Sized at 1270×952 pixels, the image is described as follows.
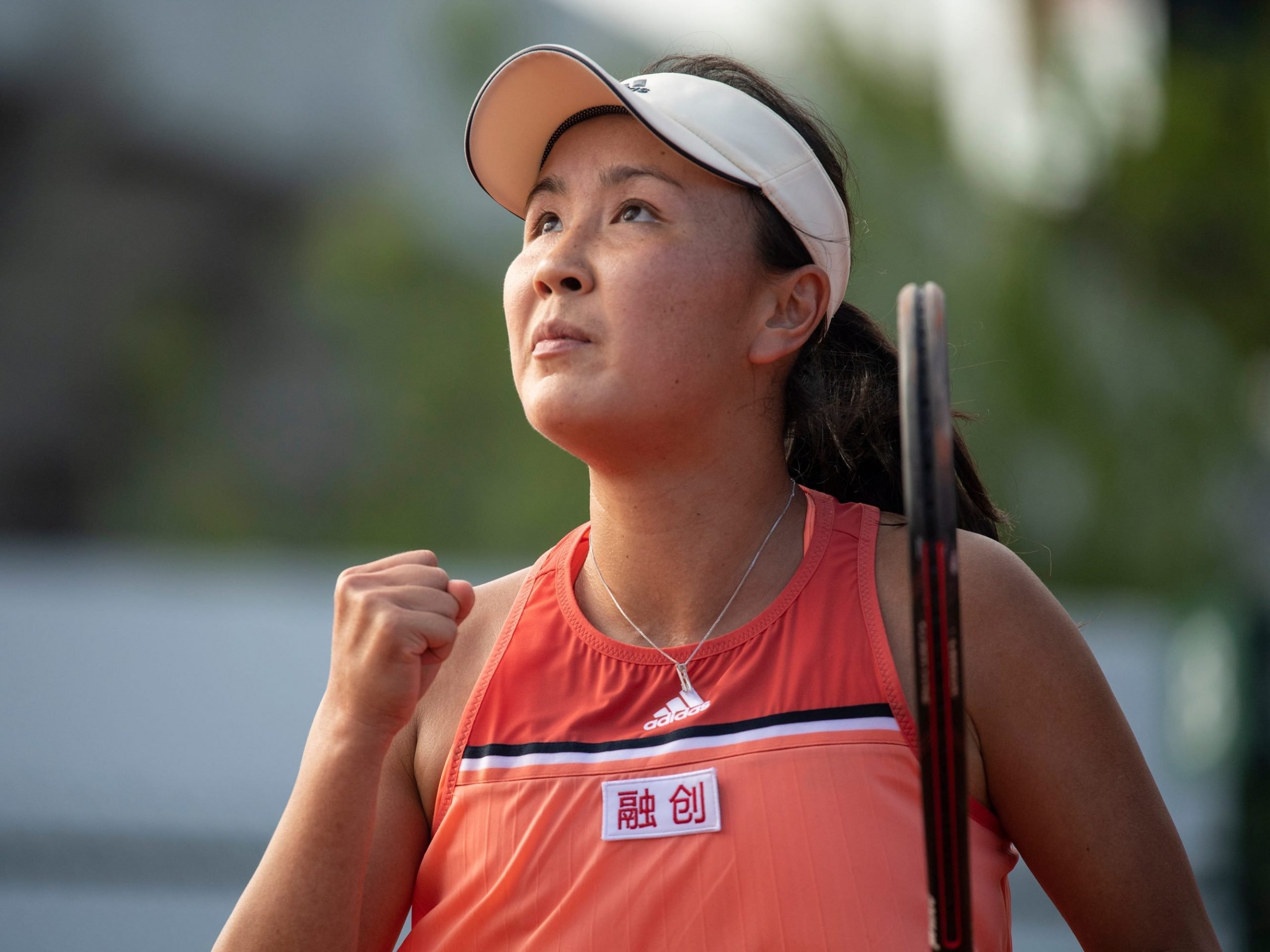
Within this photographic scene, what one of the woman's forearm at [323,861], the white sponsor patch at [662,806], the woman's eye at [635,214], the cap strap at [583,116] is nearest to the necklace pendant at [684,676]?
the white sponsor patch at [662,806]

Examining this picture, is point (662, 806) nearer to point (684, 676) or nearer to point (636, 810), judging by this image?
point (636, 810)

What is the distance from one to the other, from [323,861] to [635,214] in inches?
45.5

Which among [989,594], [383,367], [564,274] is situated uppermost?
[383,367]

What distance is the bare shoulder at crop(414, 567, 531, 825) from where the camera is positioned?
2086 millimetres

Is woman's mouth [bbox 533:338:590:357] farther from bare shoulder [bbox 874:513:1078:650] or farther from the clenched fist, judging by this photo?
bare shoulder [bbox 874:513:1078:650]

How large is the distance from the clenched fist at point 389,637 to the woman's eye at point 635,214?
67cm

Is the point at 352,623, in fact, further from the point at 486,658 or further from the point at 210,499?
the point at 210,499

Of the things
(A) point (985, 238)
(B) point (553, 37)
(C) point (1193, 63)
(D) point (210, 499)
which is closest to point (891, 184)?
(A) point (985, 238)

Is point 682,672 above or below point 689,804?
above

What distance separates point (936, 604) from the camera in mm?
1472

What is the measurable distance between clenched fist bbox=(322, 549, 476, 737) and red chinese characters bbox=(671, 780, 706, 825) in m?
0.41

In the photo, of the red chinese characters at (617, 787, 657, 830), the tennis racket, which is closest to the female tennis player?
the red chinese characters at (617, 787, 657, 830)

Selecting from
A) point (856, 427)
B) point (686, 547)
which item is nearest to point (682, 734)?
point (686, 547)

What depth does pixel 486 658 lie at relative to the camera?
215cm
